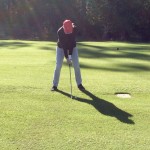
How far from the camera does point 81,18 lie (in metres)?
36.3

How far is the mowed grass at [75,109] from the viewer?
23.5 ft

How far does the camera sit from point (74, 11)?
36.8 metres

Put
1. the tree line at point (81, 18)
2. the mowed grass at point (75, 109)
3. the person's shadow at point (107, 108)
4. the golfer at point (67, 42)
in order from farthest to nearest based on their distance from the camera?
the tree line at point (81, 18) < the golfer at point (67, 42) < the person's shadow at point (107, 108) < the mowed grass at point (75, 109)

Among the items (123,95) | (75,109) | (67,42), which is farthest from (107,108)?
(67,42)

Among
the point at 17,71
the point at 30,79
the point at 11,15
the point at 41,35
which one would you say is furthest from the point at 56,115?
the point at 11,15

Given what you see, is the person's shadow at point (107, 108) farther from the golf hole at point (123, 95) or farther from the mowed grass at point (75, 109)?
the golf hole at point (123, 95)

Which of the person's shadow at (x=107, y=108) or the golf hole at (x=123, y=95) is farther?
the golf hole at (x=123, y=95)

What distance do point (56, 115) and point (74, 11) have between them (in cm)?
2879

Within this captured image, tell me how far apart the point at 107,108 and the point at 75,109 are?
2.41 ft

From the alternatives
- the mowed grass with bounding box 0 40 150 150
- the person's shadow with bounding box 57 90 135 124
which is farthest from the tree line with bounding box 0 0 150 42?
the person's shadow with bounding box 57 90 135 124

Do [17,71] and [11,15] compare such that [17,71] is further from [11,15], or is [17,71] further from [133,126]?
[11,15]

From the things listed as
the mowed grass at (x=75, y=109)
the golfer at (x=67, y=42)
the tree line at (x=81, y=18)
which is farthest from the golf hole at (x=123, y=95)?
the tree line at (x=81, y=18)

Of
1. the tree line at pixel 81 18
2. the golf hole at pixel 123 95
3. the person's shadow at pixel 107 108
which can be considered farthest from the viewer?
the tree line at pixel 81 18

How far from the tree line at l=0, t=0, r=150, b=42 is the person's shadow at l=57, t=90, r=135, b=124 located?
79.5 ft
